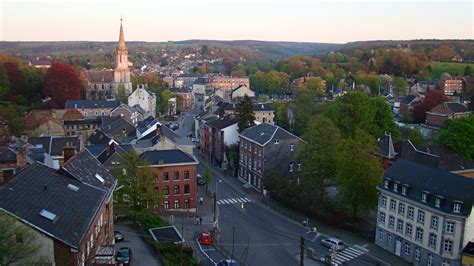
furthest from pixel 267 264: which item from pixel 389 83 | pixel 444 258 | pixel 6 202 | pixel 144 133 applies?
pixel 389 83

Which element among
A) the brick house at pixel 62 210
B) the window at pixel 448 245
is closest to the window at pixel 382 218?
the window at pixel 448 245

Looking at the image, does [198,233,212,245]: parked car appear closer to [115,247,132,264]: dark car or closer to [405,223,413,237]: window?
[115,247,132,264]: dark car

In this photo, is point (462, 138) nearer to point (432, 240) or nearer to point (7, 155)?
point (432, 240)

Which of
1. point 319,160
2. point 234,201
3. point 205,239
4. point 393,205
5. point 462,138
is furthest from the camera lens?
point 462,138

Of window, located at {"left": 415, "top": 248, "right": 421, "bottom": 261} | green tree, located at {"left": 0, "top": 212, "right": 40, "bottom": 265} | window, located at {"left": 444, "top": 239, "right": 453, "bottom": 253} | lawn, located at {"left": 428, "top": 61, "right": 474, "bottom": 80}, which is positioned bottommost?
window, located at {"left": 415, "top": 248, "right": 421, "bottom": 261}

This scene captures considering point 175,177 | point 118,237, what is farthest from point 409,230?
point 175,177

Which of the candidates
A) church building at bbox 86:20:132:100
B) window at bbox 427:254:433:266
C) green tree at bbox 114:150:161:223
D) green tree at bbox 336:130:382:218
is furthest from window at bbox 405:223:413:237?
church building at bbox 86:20:132:100

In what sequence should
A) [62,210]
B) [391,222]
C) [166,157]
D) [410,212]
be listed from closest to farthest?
[62,210]
[410,212]
[391,222]
[166,157]
